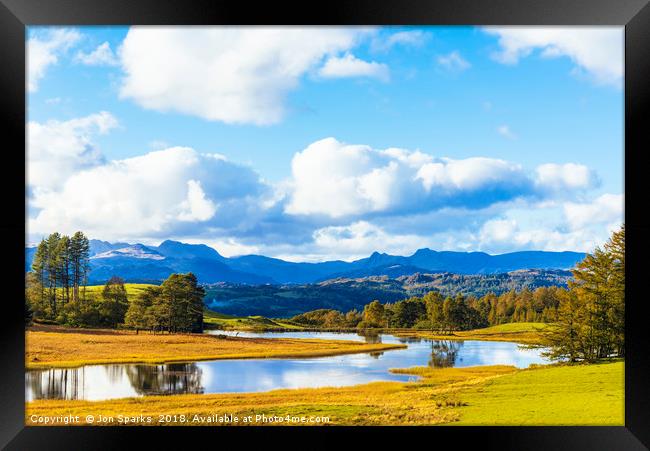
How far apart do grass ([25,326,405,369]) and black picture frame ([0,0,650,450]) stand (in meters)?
6.40

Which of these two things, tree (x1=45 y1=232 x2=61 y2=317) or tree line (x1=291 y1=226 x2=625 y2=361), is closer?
tree (x1=45 y1=232 x2=61 y2=317)

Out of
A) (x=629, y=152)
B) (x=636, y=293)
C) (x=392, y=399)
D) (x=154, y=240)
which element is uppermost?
(x=629, y=152)

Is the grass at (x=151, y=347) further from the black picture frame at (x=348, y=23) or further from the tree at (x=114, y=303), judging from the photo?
the black picture frame at (x=348, y=23)

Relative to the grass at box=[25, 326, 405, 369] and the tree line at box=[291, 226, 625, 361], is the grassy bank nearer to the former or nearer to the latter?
the tree line at box=[291, 226, 625, 361]

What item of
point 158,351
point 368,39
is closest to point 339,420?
point 158,351

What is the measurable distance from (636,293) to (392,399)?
7.15 meters

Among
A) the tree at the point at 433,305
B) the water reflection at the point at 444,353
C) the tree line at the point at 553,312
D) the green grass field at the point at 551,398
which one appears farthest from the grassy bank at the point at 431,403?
the tree at the point at 433,305

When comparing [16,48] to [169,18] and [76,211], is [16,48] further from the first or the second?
[76,211]

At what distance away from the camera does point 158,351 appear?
1504 centimetres

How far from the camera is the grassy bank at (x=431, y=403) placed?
38.4ft

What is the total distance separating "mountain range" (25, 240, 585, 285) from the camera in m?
15.4

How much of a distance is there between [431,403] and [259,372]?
443cm

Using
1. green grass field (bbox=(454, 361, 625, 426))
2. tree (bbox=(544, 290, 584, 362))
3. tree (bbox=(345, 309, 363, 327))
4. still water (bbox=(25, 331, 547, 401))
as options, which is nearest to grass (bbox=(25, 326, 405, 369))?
still water (bbox=(25, 331, 547, 401))

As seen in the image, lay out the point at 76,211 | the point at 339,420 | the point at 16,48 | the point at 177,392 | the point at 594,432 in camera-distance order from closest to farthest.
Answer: the point at 16,48, the point at 594,432, the point at 339,420, the point at 177,392, the point at 76,211
